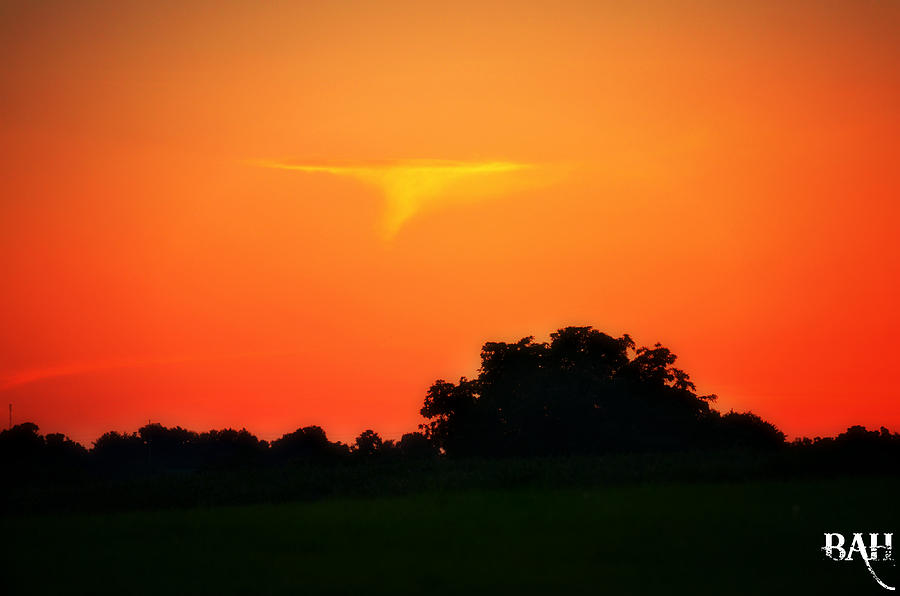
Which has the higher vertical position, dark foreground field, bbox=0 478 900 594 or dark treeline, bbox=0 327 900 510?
dark treeline, bbox=0 327 900 510

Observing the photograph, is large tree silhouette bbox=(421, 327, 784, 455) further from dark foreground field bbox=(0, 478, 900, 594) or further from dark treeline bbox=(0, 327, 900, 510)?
dark foreground field bbox=(0, 478, 900, 594)

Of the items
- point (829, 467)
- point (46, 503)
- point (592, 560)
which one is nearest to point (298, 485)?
point (46, 503)

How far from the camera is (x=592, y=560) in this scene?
2306cm

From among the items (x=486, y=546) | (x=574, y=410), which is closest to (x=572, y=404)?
(x=574, y=410)

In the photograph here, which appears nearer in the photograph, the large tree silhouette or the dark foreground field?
the dark foreground field

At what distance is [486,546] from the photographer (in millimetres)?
25172

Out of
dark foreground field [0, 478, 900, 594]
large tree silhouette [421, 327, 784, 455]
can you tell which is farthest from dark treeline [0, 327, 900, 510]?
dark foreground field [0, 478, 900, 594]

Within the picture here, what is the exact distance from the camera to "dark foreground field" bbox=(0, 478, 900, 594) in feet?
67.4

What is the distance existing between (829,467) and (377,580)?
3042 centimetres

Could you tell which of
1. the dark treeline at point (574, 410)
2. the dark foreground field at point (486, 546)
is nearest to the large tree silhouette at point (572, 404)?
the dark treeline at point (574, 410)

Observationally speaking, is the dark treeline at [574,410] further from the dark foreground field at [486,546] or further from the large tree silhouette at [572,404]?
the dark foreground field at [486,546]

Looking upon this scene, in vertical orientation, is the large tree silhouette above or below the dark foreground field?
above

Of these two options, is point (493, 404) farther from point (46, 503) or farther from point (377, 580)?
point (377, 580)

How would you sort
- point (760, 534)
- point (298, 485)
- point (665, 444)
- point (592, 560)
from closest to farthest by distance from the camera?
1. point (592, 560)
2. point (760, 534)
3. point (298, 485)
4. point (665, 444)
